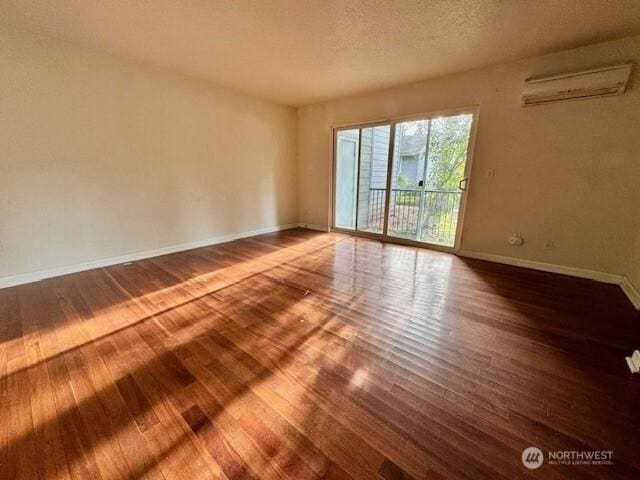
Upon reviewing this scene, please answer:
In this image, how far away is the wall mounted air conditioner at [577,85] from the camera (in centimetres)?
260

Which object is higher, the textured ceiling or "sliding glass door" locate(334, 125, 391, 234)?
the textured ceiling

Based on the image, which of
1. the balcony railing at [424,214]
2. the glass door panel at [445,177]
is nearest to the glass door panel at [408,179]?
the balcony railing at [424,214]

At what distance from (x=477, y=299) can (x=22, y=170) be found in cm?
487

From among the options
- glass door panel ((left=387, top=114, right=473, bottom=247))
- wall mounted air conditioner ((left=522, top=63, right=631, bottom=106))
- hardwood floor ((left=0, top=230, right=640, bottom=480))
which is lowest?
hardwood floor ((left=0, top=230, right=640, bottom=480))

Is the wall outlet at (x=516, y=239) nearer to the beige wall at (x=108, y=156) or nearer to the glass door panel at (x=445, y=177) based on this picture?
the glass door panel at (x=445, y=177)

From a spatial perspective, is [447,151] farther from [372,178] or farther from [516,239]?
[516,239]

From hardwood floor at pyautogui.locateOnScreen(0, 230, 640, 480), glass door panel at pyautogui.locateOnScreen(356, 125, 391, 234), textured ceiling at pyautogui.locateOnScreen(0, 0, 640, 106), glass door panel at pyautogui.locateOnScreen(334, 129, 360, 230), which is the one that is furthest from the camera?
glass door panel at pyautogui.locateOnScreen(334, 129, 360, 230)

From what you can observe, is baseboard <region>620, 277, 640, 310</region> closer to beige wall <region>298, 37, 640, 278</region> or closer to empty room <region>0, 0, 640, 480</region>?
empty room <region>0, 0, 640, 480</region>

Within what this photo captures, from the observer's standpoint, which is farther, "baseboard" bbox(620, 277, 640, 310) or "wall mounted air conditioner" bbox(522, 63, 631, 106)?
"wall mounted air conditioner" bbox(522, 63, 631, 106)

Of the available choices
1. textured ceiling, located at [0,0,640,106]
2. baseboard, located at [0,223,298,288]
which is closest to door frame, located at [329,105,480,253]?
textured ceiling, located at [0,0,640,106]

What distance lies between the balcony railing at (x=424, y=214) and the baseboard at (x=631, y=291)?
1817mm

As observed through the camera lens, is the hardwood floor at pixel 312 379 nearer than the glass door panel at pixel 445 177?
Yes

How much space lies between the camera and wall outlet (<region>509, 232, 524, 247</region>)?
3412mm

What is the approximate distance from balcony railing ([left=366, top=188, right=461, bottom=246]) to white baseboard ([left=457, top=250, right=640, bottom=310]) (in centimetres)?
53
